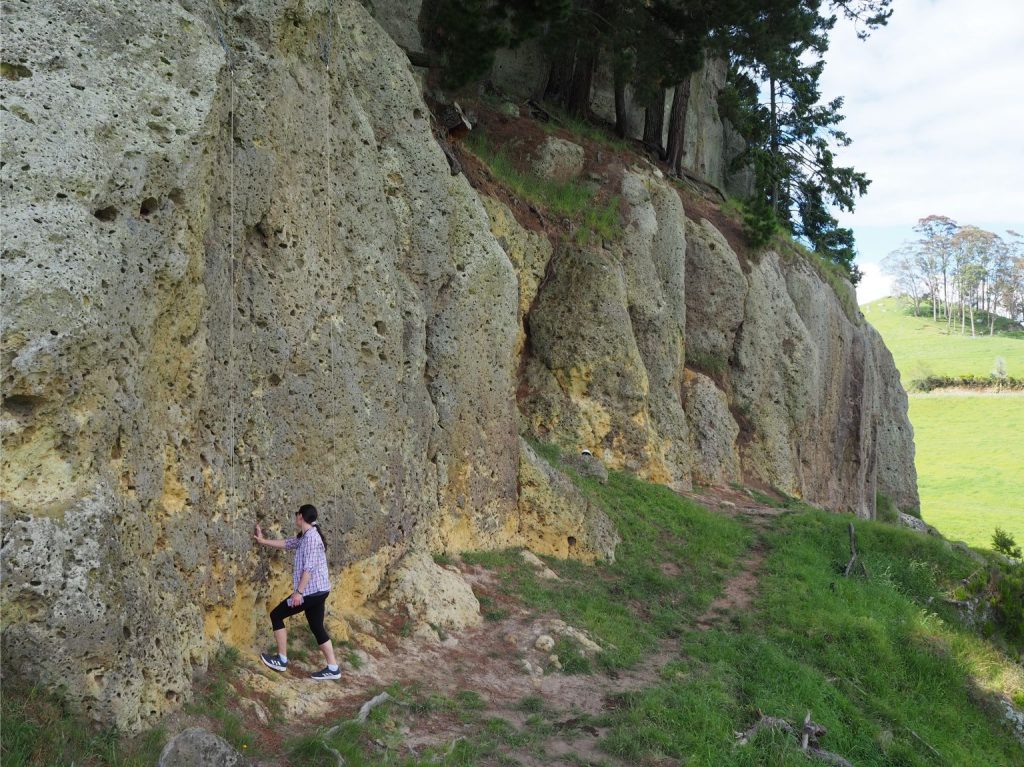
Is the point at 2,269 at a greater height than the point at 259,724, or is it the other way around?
the point at 2,269

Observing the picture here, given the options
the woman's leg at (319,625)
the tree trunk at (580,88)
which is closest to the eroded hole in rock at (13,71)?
the woman's leg at (319,625)

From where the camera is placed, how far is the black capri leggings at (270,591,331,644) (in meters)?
8.34

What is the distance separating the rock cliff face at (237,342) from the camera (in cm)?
612

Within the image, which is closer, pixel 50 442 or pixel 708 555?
pixel 50 442

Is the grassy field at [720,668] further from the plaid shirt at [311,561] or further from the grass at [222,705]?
the plaid shirt at [311,561]

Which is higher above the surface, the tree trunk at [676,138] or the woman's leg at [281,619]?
the tree trunk at [676,138]

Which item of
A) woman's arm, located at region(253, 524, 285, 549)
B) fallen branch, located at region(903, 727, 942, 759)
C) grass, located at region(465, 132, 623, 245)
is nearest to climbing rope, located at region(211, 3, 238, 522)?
woman's arm, located at region(253, 524, 285, 549)

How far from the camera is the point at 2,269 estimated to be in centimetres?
600

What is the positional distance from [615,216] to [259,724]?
16653 millimetres

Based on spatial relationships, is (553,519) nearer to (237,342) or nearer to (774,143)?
(237,342)

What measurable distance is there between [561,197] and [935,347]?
91139 mm

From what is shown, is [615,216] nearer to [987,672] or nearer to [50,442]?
[987,672]

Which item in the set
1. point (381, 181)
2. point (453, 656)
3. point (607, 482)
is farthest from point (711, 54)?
point (453, 656)

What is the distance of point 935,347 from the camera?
99625mm
